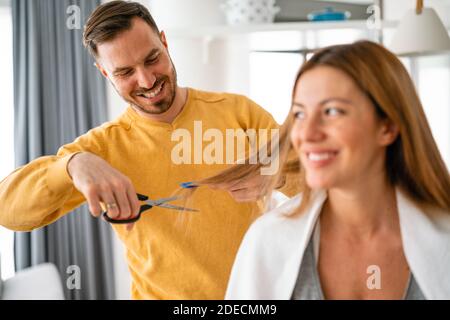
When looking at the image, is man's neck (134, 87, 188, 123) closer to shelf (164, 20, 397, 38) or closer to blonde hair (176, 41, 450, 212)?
blonde hair (176, 41, 450, 212)

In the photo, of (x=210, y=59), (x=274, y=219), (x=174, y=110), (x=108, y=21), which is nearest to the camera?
(x=274, y=219)

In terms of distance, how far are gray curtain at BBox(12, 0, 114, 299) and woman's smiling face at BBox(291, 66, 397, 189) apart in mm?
610

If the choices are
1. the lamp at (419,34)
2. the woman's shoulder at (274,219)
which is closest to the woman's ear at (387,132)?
the woman's shoulder at (274,219)

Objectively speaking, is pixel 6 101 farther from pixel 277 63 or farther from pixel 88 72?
pixel 277 63

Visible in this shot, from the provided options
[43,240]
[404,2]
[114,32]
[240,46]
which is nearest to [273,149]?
[114,32]

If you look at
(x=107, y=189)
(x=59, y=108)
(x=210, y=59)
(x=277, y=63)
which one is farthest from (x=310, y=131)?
(x=277, y=63)

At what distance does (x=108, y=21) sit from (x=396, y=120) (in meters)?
0.42

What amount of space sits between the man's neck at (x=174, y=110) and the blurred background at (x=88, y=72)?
0.92 ft

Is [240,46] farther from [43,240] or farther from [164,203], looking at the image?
[164,203]

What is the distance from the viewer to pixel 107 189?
64cm

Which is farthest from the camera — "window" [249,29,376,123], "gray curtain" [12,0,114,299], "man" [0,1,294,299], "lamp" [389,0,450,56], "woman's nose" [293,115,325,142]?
"window" [249,29,376,123]

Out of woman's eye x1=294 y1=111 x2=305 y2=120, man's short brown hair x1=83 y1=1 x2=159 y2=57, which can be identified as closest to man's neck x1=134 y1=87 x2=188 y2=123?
man's short brown hair x1=83 y1=1 x2=159 y2=57

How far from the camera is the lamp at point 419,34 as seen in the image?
1.63 metres

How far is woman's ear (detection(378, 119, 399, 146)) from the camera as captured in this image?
631 mm
